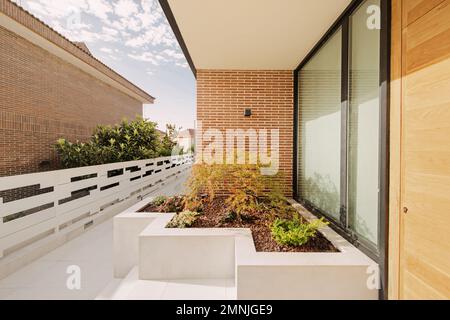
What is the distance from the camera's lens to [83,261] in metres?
3.14

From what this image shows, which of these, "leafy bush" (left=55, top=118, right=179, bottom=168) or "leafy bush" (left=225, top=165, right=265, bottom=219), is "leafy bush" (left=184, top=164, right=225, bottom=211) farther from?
"leafy bush" (left=55, top=118, right=179, bottom=168)

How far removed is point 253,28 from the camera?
3.30 metres

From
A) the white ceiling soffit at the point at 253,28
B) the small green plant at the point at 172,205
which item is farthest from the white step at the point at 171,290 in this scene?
the white ceiling soffit at the point at 253,28

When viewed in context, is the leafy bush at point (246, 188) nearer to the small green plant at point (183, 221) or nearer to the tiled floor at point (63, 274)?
the small green plant at point (183, 221)

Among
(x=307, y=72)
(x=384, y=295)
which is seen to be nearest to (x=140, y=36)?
(x=307, y=72)

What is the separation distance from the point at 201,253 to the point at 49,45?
9400 millimetres

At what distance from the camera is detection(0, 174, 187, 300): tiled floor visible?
2.45 meters

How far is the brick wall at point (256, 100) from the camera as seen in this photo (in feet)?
16.3

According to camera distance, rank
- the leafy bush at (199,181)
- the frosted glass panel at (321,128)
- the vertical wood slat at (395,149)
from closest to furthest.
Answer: the vertical wood slat at (395,149) < the frosted glass panel at (321,128) < the leafy bush at (199,181)

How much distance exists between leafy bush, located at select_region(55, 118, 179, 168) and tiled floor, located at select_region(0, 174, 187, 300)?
14.5 feet

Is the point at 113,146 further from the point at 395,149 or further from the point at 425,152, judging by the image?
the point at 425,152

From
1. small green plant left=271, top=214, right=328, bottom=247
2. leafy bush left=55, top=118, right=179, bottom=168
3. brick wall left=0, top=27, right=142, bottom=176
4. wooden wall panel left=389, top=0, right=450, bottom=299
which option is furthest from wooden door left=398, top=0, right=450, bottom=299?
brick wall left=0, top=27, right=142, bottom=176

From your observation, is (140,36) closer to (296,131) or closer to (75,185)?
(75,185)

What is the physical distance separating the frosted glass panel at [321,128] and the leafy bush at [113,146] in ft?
20.6
